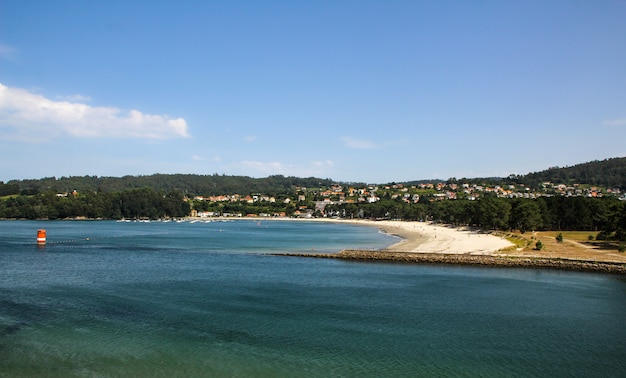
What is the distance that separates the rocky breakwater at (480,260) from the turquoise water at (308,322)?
256cm

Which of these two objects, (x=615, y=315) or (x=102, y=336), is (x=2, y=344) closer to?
(x=102, y=336)

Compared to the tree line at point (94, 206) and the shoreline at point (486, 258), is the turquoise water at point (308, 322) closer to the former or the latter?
the shoreline at point (486, 258)

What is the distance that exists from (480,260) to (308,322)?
3024 cm

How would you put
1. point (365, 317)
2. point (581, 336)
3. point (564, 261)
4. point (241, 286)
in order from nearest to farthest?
1. point (581, 336)
2. point (365, 317)
3. point (241, 286)
4. point (564, 261)

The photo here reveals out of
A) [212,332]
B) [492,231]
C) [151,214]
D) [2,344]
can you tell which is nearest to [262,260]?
[212,332]

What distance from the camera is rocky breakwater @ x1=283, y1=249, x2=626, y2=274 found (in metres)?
45.3

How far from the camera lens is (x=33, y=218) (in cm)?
16025

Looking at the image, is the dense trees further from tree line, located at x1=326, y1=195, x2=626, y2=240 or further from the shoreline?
the shoreline

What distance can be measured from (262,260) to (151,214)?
134m

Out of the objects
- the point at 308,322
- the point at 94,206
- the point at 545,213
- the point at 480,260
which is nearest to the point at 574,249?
the point at 480,260

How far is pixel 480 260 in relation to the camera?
5097 cm

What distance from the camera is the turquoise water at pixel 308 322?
20.1 meters

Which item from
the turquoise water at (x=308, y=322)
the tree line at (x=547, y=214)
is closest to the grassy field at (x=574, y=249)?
the tree line at (x=547, y=214)

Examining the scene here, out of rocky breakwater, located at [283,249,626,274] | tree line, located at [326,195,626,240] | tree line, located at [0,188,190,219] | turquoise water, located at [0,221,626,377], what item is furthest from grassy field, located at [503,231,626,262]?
tree line, located at [0,188,190,219]
